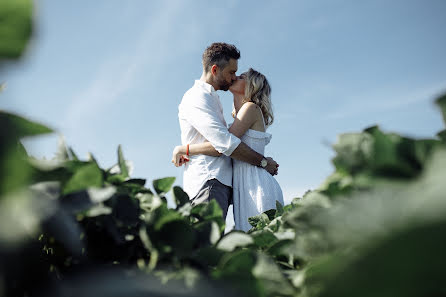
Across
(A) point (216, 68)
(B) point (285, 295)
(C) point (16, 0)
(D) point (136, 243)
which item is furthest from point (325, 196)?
(A) point (216, 68)

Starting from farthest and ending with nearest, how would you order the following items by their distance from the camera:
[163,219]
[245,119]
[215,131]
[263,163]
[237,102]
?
[237,102]
[245,119]
[263,163]
[215,131]
[163,219]

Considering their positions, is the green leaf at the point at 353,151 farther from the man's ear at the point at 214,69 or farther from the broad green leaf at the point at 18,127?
the man's ear at the point at 214,69

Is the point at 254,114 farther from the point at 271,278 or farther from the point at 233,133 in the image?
the point at 271,278

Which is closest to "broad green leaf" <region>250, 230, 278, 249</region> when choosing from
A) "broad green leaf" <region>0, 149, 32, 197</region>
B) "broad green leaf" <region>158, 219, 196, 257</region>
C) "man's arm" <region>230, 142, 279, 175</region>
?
"broad green leaf" <region>158, 219, 196, 257</region>

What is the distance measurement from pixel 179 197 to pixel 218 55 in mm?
3499

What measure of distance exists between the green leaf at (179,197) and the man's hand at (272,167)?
119 inches

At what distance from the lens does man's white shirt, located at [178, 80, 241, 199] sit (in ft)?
10.8

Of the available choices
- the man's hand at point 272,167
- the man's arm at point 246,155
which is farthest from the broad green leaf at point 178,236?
the man's hand at point 272,167

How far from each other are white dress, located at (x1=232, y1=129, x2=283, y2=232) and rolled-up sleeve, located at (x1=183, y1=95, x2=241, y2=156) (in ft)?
1.13

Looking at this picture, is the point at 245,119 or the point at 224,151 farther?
Result: the point at 245,119

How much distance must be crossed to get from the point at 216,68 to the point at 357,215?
3795mm

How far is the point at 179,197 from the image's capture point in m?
0.65

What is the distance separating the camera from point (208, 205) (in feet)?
1.95

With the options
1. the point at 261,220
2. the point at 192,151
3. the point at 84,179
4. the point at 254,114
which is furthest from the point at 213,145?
the point at 84,179
